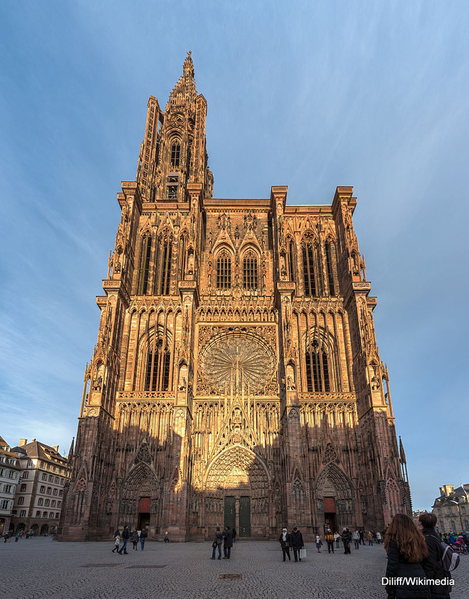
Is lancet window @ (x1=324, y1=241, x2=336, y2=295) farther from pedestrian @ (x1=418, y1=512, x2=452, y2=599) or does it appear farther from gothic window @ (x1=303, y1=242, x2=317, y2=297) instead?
pedestrian @ (x1=418, y1=512, x2=452, y2=599)

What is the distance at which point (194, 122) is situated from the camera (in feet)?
175

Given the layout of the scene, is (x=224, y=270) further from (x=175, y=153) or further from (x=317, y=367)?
(x=175, y=153)

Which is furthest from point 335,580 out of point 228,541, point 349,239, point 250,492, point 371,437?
point 349,239

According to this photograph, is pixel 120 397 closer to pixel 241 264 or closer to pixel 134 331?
pixel 134 331

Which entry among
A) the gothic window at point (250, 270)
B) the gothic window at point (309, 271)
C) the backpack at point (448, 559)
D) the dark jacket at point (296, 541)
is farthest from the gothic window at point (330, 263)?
the backpack at point (448, 559)

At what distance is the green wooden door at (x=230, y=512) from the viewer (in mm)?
30969

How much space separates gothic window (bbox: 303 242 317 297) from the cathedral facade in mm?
146

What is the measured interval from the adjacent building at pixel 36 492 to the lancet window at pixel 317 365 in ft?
144

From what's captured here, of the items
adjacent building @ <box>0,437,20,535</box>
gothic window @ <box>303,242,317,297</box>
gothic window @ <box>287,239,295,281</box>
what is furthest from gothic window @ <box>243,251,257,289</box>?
adjacent building @ <box>0,437,20,535</box>

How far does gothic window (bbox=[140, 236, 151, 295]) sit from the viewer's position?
129ft

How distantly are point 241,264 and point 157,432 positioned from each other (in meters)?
17.2

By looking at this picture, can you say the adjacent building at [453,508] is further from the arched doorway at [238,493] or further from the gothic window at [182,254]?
the gothic window at [182,254]

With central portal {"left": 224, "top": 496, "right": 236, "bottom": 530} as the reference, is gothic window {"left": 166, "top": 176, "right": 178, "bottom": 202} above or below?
above

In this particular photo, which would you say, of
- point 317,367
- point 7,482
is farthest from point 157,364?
point 7,482
